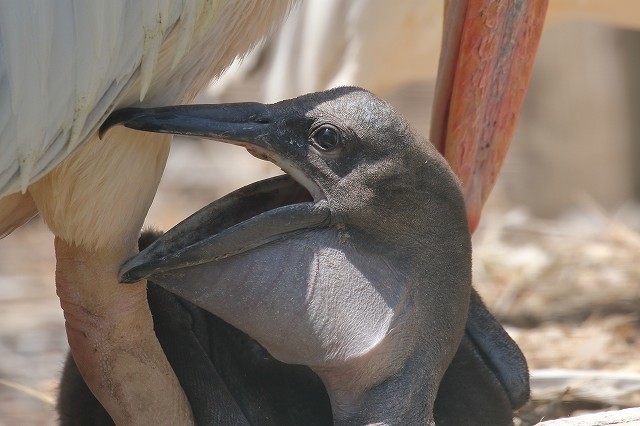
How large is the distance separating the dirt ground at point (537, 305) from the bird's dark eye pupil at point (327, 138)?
3.22 feet

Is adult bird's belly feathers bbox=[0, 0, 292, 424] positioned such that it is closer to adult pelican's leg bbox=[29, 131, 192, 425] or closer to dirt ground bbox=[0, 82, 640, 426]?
adult pelican's leg bbox=[29, 131, 192, 425]

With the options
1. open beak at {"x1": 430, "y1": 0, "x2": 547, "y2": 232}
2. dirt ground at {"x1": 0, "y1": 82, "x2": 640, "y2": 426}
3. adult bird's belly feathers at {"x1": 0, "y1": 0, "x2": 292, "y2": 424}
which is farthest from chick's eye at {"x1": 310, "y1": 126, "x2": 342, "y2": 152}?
dirt ground at {"x1": 0, "y1": 82, "x2": 640, "y2": 426}

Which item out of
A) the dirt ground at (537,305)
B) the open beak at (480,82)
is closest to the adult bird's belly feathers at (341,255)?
the open beak at (480,82)

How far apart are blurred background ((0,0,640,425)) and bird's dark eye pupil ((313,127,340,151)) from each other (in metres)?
1.00

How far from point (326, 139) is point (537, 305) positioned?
2324 millimetres

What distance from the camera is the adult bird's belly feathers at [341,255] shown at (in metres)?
2.12

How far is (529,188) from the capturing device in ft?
20.9

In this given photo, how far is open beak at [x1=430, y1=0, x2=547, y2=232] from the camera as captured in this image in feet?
8.36

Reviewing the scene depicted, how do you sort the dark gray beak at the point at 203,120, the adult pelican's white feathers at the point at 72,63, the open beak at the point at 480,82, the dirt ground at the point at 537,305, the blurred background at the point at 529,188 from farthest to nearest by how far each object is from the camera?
the blurred background at the point at 529,188
the dirt ground at the point at 537,305
the open beak at the point at 480,82
the dark gray beak at the point at 203,120
the adult pelican's white feathers at the point at 72,63

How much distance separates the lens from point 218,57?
7.32ft

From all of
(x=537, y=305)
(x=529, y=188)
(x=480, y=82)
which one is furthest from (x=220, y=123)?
(x=529, y=188)

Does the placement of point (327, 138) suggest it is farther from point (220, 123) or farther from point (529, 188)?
point (529, 188)

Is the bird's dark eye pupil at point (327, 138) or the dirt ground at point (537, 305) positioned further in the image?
the dirt ground at point (537, 305)

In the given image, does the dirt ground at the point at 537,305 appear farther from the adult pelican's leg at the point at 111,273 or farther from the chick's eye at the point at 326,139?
the chick's eye at the point at 326,139
